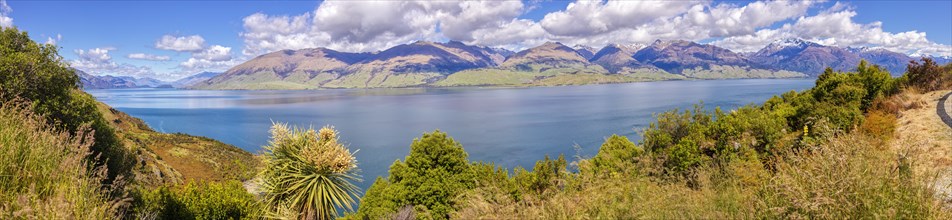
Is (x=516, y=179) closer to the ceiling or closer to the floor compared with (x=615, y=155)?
closer to the ceiling

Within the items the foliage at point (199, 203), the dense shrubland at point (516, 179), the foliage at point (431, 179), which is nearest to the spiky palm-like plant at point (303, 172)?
the dense shrubland at point (516, 179)

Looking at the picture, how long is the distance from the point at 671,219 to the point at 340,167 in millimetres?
12625

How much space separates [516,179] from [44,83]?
2177 centimetres

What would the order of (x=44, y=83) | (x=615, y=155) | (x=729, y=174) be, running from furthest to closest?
1. (x=615, y=155)
2. (x=44, y=83)
3. (x=729, y=174)

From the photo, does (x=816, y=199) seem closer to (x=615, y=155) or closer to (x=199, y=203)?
(x=199, y=203)

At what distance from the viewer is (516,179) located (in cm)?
2567

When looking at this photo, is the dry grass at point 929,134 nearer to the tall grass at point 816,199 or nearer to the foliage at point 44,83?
the tall grass at point 816,199

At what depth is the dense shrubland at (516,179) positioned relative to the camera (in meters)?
5.31

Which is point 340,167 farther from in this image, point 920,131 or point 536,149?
point 536,149

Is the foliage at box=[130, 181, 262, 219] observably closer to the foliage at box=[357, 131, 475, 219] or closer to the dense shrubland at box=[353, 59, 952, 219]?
the foliage at box=[357, 131, 475, 219]

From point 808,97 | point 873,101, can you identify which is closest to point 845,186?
point 873,101

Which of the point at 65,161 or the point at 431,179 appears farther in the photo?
the point at 431,179

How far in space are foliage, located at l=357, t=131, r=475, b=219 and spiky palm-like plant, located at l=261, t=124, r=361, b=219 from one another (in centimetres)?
574

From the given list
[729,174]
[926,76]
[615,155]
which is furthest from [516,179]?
[926,76]
